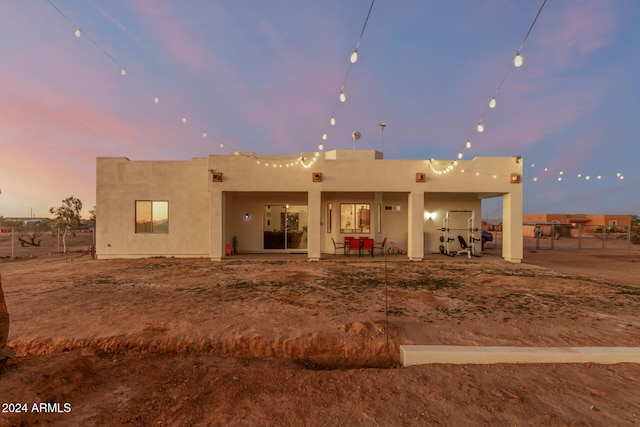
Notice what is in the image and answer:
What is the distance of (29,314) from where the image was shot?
486 centimetres

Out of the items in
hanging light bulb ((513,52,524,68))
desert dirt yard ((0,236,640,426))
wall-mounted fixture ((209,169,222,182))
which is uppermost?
hanging light bulb ((513,52,524,68))

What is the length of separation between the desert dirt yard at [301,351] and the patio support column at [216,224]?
11.2 ft

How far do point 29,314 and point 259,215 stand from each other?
341 inches

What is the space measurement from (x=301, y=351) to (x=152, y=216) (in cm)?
1050

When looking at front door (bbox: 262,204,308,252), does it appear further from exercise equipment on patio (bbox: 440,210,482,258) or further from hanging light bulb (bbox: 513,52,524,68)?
hanging light bulb (bbox: 513,52,524,68)

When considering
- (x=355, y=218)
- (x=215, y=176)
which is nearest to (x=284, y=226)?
(x=355, y=218)

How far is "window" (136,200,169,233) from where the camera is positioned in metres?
11.6

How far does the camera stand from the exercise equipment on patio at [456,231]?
12.8m

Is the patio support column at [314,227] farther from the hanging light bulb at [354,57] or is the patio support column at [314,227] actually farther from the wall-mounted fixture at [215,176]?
the hanging light bulb at [354,57]

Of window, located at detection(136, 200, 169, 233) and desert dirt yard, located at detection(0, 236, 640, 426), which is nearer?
desert dirt yard, located at detection(0, 236, 640, 426)

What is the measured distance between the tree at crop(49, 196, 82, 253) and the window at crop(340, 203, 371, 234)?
1569 cm

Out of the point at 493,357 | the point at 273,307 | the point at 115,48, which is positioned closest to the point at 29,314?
the point at 273,307

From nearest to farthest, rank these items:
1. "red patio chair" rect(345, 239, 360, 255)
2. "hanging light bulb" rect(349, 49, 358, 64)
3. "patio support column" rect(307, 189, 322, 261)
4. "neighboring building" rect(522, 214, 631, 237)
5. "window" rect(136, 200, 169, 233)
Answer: "hanging light bulb" rect(349, 49, 358, 64)
"patio support column" rect(307, 189, 322, 261)
"window" rect(136, 200, 169, 233)
"red patio chair" rect(345, 239, 360, 255)
"neighboring building" rect(522, 214, 631, 237)

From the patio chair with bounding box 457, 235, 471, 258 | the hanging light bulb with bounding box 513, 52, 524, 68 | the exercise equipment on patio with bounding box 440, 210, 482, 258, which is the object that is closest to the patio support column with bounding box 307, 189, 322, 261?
the exercise equipment on patio with bounding box 440, 210, 482, 258
